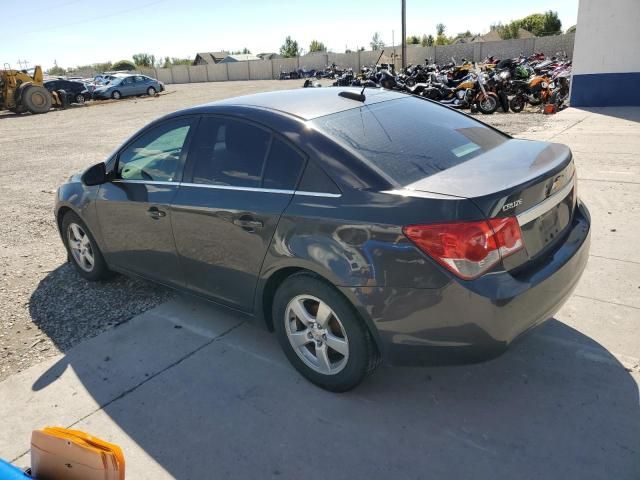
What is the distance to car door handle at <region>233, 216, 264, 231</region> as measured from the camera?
9.77 feet

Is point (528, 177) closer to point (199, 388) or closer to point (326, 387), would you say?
point (326, 387)

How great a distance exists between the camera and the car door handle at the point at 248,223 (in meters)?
2.98

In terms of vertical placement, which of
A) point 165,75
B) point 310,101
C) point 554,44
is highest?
point 554,44

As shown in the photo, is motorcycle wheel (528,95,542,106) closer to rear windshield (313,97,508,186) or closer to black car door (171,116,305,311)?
rear windshield (313,97,508,186)

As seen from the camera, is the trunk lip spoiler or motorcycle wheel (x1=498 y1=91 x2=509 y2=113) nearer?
the trunk lip spoiler

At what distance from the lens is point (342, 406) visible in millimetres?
2865

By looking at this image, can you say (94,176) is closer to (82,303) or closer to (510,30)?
(82,303)

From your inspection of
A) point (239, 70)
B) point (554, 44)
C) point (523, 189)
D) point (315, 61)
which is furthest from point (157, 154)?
point (239, 70)

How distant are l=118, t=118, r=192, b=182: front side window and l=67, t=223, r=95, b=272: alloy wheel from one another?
90cm

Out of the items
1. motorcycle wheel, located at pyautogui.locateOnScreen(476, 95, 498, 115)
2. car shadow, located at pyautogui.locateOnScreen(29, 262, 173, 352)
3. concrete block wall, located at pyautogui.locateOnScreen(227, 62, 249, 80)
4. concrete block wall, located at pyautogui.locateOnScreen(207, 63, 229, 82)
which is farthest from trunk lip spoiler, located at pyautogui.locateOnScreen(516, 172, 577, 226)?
concrete block wall, located at pyautogui.locateOnScreen(207, 63, 229, 82)

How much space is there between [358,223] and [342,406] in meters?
1.05

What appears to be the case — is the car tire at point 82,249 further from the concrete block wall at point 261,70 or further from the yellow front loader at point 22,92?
the concrete block wall at point 261,70

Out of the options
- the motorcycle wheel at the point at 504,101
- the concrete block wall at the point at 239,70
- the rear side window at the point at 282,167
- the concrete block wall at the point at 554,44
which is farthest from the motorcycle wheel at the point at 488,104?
the concrete block wall at the point at 239,70

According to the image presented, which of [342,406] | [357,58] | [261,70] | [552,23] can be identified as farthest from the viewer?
[552,23]
